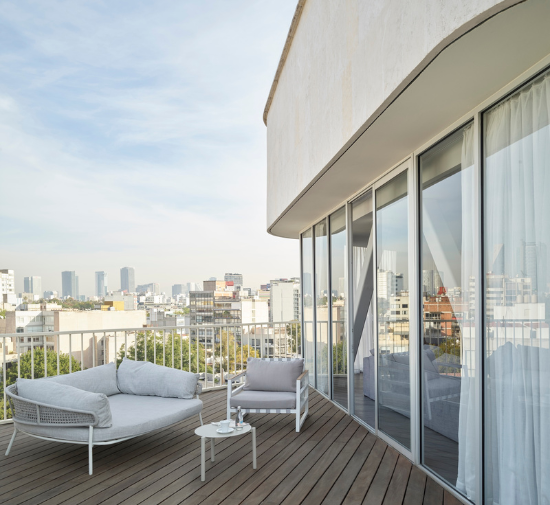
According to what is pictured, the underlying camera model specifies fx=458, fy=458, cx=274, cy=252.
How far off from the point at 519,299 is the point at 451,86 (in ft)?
3.91

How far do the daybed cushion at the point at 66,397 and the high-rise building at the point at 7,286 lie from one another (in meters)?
28.7

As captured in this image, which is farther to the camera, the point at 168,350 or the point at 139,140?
the point at 139,140

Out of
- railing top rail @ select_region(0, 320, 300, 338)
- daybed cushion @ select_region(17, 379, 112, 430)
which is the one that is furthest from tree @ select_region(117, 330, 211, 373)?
daybed cushion @ select_region(17, 379, 112, 430)

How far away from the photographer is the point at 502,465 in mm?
2514

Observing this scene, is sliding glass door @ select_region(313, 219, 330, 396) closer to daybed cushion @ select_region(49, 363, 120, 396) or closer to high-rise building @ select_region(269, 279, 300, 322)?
high-rise building @ select_region(269, 279, 300, 322)

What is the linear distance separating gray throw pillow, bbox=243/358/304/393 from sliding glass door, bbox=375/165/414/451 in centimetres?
106

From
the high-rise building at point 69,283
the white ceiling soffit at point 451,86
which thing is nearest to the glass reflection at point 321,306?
the white ceiling soffit at point 451,86

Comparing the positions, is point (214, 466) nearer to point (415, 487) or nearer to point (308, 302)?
point (415, 487)

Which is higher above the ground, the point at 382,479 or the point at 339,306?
the point at 339,306

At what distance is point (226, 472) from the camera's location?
355 cm

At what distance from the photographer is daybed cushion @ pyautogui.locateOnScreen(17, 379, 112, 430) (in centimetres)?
363

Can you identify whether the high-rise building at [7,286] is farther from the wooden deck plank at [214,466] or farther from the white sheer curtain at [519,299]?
the white sheer curtain at [519,299]

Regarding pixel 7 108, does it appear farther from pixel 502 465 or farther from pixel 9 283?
pixel 502 465

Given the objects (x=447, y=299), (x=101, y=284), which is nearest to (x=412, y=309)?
(x=447, y=299)
